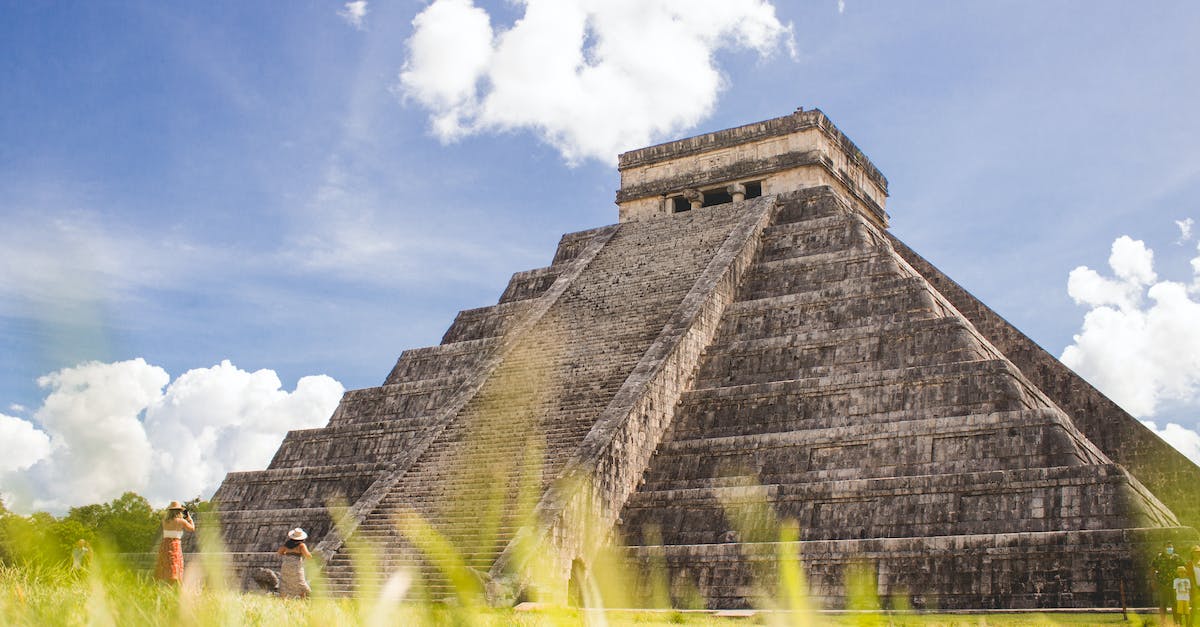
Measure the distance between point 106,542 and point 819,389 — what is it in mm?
12219

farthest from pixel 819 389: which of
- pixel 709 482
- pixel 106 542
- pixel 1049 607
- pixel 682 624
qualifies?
pixel 106 542

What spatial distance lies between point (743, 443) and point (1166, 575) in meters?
5.36

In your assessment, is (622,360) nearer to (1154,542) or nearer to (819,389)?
(819,389)

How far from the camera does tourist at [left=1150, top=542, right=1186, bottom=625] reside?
29.6ft

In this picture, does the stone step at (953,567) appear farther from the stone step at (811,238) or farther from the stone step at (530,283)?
the stone step at (530,283)

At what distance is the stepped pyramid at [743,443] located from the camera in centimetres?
1102

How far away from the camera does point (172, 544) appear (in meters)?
7.80

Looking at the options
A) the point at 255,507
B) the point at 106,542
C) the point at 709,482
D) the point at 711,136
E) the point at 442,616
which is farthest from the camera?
the point at 711,136

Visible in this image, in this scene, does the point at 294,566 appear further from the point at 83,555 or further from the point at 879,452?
the point at 879,452

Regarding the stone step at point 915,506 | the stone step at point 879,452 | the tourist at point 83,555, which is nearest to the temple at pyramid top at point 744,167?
the stone step at point 879,452

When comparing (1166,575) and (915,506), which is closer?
(1166,575)

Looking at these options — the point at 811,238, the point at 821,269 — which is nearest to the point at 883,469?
the point at 821,269

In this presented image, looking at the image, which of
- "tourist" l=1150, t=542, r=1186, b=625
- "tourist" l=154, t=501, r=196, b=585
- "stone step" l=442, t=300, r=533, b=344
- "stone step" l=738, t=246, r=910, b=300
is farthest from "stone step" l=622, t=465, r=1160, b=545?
"stone step" l=442, t=300, r=533, b=344

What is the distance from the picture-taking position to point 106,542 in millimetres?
2250
